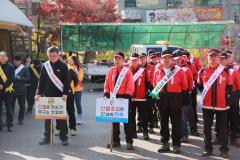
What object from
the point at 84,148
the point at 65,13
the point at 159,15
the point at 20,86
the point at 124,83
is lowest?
the point at 84,148

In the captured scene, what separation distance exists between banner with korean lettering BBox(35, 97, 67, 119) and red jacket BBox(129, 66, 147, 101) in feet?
5.57

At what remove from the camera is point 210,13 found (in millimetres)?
51438

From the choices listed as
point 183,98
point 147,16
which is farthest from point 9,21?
point 147,16

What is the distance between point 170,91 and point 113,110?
1.14m

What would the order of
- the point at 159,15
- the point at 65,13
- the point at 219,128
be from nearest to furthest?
the point at 219,128 → the point at 65,13 → the point at 159,15

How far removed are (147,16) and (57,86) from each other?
46452 millimetres

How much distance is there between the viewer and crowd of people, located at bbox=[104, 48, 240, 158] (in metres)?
8.68

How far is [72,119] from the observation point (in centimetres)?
1096

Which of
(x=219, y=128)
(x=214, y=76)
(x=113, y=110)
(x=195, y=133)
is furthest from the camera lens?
(x=195, y=133)

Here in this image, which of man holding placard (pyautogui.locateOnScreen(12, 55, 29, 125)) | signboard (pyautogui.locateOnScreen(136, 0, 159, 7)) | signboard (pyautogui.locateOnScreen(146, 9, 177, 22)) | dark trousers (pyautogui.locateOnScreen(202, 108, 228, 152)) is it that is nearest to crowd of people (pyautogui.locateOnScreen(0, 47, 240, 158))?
dark trousers (pyautogui.locateOnScreen(202, 108, 228, 152))

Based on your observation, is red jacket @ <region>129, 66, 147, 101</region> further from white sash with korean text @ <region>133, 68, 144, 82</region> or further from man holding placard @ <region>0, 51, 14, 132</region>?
man holding placard @ <region>0, 51, 14, 132</region>

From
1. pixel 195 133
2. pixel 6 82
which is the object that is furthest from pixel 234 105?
pixel 6 82

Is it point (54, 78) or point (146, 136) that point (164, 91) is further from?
point (54, 78)

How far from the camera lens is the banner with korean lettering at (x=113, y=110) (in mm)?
9109
